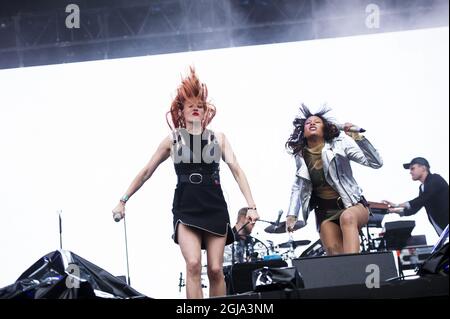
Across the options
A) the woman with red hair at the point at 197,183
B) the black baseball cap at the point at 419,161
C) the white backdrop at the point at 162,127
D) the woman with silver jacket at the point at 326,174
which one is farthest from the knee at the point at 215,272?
the black baseball cap at the point at 419,161

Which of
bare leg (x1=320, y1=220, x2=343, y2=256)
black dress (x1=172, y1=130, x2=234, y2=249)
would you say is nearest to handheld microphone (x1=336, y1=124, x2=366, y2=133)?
bare leg (x1=320, y1=220, x2=343, y2=256)

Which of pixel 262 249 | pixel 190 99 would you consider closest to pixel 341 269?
pixel 262 249

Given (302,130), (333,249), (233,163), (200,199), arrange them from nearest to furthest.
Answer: (200,199) < (233,163) < (333,249) < (302,130)

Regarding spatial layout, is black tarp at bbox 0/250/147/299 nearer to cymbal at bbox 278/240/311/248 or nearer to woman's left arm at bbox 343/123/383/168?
cymbal at bbox 278/240/311/248

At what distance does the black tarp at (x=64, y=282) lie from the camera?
3.20m

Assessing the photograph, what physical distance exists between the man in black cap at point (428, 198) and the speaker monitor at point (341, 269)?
45.9 inches

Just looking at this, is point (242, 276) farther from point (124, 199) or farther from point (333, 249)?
point (124, 199)

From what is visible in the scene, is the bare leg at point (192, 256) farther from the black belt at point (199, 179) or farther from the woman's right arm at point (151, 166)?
the woman's right arm at point (151, 166)

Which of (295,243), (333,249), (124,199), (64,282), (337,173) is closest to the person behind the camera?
(64,282)

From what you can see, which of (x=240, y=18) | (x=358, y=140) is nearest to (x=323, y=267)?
(x=358, y=140)

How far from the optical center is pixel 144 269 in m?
4.50

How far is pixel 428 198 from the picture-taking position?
4.65 meters

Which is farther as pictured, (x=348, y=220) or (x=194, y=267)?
(x=348, y=220)

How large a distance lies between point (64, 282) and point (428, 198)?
2655mm
